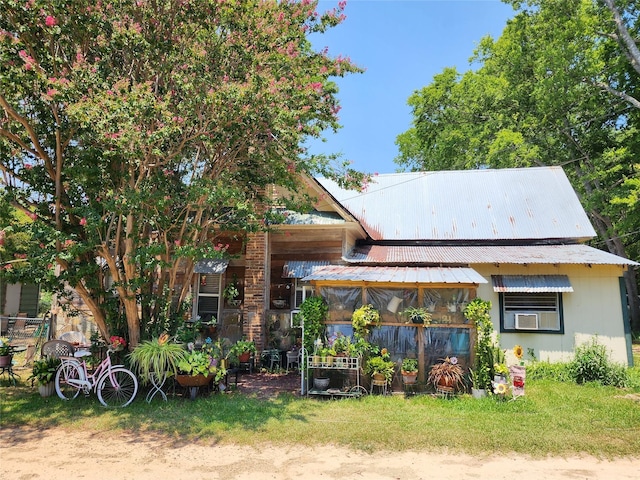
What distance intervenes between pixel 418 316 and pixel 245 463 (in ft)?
15.0

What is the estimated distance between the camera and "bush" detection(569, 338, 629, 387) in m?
9.88

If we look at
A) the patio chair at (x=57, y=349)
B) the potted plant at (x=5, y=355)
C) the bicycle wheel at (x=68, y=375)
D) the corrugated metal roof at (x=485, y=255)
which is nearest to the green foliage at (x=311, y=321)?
the corrugated metal roof at (x=485, y=255)

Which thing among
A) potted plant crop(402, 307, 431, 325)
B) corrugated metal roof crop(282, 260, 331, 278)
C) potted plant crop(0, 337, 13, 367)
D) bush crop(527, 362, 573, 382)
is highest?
corrugated metal roof crop(282, 260, 331, 278)

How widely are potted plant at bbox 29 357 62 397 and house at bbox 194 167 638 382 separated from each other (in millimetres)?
4371

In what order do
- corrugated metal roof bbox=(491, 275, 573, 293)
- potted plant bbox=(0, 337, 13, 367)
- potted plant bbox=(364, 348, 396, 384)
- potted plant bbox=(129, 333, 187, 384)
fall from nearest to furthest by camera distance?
potted plant bbox=(129, 333, 187, 384) → potted plant bbox=(364, 348, 396, 384) → potted plant bbox=(0, 337, 13, 367) → corrugated metal roof bbox=(491, 275, 573, 293)

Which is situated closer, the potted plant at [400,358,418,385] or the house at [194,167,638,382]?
the potted plant at [400,358,418,385]

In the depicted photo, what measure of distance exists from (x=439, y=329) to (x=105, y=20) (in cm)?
831

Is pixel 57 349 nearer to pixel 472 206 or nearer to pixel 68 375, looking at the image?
pixel 68 375

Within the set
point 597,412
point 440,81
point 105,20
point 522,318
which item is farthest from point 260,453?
point 440,81

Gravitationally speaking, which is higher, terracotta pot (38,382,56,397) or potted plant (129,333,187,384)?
potted plant (129,333,187,384)

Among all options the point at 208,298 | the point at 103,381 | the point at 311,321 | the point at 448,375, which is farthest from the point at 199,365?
the point at 448,375

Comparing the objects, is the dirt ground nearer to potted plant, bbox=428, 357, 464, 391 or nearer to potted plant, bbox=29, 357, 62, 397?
potted plant, bbox=29, 357, 62, 397

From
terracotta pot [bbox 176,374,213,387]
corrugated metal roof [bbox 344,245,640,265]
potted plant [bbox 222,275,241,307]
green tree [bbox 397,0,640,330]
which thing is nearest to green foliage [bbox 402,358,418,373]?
corrugated metal roof [bbox 344,245,640,265]

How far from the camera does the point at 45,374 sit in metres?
8.32
